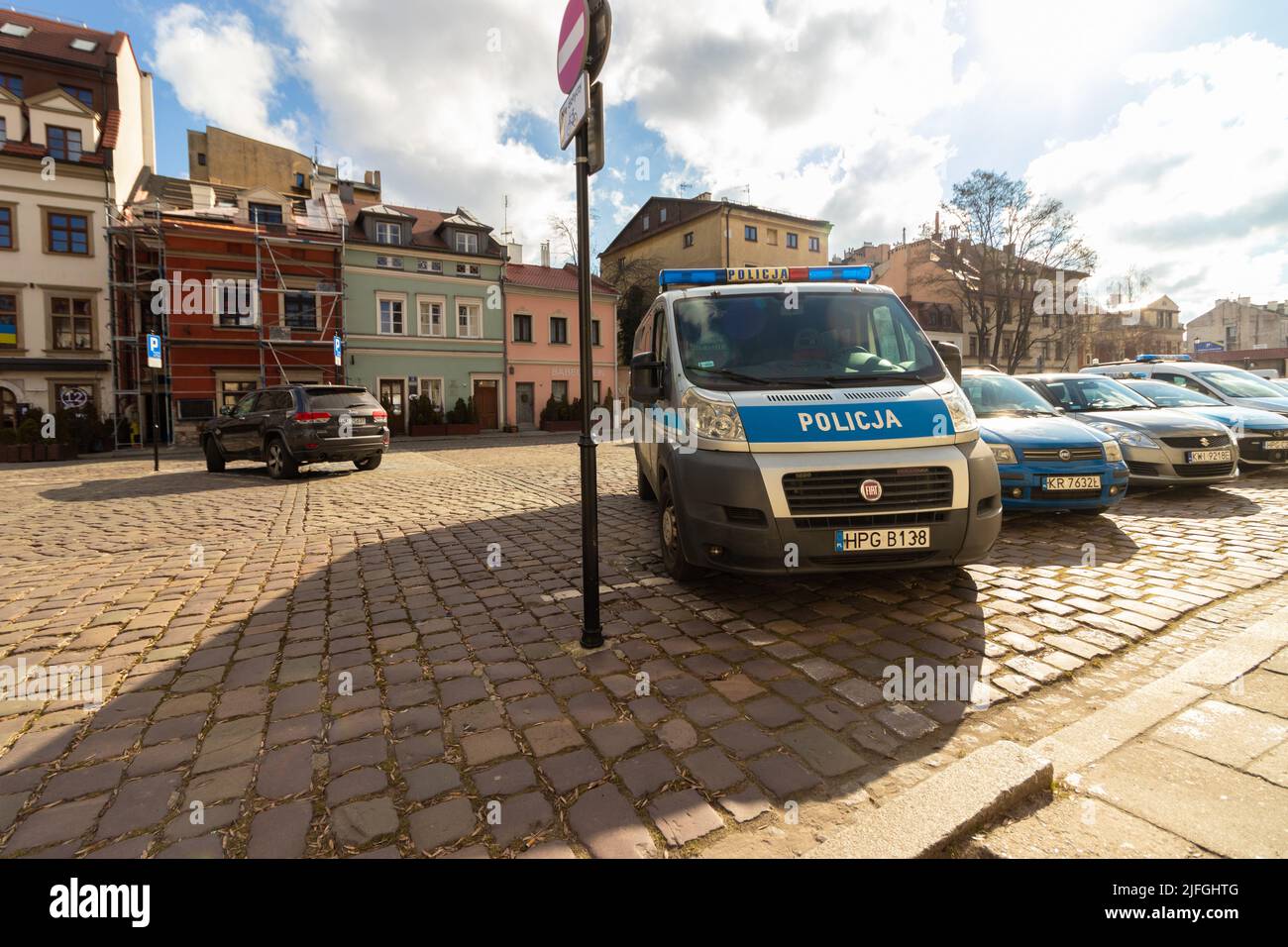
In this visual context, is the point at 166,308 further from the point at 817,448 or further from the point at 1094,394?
the point at 1094,394

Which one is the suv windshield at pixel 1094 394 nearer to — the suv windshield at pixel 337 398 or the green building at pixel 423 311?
the suv windshield at pixel 337 398

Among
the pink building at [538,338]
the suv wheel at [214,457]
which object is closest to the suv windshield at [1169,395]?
the suv wheel at [214,457]

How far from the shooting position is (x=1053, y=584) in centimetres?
465

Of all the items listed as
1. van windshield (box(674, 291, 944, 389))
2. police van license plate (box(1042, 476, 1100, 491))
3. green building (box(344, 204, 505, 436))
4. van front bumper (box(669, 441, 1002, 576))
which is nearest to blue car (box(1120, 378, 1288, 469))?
police van license plate (box(1042, 476, 1100, 491))

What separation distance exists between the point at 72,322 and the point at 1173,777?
33.5 meters

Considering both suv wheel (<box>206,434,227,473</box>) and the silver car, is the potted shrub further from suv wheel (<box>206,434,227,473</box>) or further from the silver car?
the silver car

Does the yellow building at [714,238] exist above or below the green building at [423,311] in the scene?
above

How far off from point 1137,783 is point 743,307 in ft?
12.3

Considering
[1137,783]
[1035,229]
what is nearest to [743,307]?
A: [1137,783]

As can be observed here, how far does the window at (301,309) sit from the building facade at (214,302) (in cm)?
4

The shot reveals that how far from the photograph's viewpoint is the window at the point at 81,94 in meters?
26.2

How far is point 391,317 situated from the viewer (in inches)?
1189

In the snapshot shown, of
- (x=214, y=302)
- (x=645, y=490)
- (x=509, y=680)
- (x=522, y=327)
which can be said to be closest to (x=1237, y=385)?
(x=645, y=490)

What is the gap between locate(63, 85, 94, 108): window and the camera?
85.9ft
